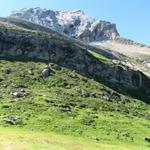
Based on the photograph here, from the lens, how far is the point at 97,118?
9081cm

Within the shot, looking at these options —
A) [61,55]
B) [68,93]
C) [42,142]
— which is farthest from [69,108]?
[61,55]

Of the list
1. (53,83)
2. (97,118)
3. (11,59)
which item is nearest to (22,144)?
(97,118)

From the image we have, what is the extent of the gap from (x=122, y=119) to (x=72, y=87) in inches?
958

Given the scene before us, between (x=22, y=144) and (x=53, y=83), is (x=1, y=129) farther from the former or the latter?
(x=53, y=83)

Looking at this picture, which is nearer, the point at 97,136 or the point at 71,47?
the point at 97,136

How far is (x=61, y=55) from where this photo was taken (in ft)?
475

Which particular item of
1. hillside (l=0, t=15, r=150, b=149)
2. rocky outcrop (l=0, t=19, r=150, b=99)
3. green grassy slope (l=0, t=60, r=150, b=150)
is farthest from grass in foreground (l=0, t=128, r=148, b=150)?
rocky outcrop (l=0, t=19, r=150, b=99)

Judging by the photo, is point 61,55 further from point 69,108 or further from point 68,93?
point 69,108

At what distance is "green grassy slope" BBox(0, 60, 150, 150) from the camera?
260 feet

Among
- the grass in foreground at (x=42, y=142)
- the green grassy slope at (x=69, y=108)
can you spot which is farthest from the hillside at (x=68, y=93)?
the grass in foreground at (x=42, y=142)

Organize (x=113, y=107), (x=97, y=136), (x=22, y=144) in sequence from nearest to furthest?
(x=22, y=144)
(x=97, y=136)
(x=113, y=107)

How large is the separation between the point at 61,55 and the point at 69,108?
171 feet

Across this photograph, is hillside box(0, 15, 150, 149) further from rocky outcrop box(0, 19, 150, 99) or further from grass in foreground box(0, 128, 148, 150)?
grass in foreground box(0, 128, 148, 150)

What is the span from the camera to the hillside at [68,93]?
3189 inches
